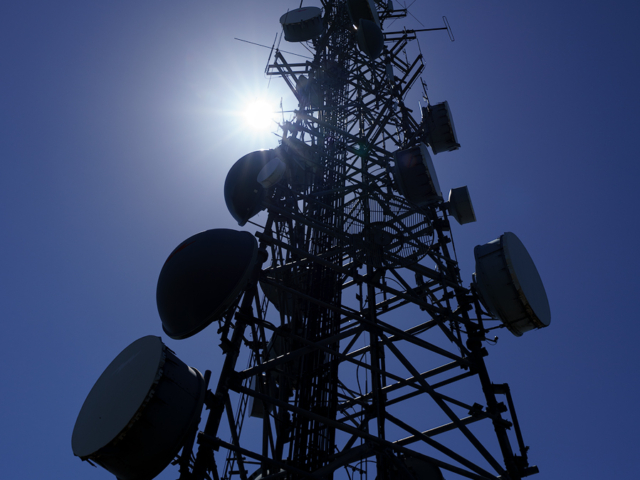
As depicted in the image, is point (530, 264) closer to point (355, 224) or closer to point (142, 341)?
point (355, 224)

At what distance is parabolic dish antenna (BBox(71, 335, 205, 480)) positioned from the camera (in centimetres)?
605

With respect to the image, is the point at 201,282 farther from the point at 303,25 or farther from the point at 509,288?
the point at 303,25

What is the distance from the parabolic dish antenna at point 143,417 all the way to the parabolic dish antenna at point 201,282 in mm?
547

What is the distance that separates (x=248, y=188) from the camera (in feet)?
30.2

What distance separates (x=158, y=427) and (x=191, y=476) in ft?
2.55

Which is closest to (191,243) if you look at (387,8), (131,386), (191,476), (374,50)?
(131,386)

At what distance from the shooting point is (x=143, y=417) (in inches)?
239

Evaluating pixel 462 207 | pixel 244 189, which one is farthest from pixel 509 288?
pixel 244 189

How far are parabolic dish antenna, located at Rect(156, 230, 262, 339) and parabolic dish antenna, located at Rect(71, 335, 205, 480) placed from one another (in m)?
0.55

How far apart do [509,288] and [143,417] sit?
646cm

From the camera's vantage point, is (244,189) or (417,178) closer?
(244,189)

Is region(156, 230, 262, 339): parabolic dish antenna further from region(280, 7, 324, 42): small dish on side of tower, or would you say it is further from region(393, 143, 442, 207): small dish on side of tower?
region(280, 7, 324, 42): small dish on side of tower

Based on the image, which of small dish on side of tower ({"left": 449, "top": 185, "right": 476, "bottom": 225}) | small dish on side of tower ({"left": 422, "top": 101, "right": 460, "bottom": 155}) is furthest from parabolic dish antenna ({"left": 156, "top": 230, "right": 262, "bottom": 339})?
small dish on side of tower ({"left": 422, "top": 101, "right": 460, "bottom": 155})

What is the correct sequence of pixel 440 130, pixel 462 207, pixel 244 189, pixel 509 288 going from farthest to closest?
pixel 440 130 < pixel 462 207 < pixel 244 189 < pixel 509 288
